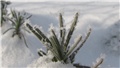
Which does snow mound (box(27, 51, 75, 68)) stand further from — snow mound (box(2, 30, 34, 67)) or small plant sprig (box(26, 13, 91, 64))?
snow mound (box(2, 30, 34, 67))

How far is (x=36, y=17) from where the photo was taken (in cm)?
725

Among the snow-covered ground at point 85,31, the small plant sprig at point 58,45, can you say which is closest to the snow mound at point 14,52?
the snow-covered ground at point 85,31

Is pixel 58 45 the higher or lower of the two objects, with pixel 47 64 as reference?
higher

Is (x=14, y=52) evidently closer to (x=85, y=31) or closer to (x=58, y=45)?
(x=85, y=31)

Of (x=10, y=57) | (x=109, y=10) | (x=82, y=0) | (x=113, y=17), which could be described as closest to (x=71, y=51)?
(x=10, y=57)

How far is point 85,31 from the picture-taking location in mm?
6418

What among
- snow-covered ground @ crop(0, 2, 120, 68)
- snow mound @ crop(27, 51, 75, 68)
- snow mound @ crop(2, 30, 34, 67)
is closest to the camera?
snow mound @ crop(27, 51, 75, 68)

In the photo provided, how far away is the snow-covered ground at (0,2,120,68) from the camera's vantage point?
5547 millimetres

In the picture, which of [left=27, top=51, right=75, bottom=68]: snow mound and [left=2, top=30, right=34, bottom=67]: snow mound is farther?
[left=2, top=30, right=34, bottom=67]: snow mound

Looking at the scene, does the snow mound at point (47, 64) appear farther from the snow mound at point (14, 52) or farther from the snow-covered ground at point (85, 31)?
the snow mound at point (14, 52)

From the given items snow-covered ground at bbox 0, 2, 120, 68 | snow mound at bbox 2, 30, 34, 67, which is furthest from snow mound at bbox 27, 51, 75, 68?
snow mound at bbox 2, 30, 34, 67

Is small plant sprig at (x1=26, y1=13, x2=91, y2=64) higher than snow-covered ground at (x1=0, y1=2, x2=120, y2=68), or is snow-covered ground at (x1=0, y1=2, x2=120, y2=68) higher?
small plant sprig at (x1=26, y1=13, x2=91, y2=64)

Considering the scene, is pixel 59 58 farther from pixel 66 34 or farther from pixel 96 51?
pixel 96 51

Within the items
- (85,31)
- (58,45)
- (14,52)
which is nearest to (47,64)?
(58,45)
